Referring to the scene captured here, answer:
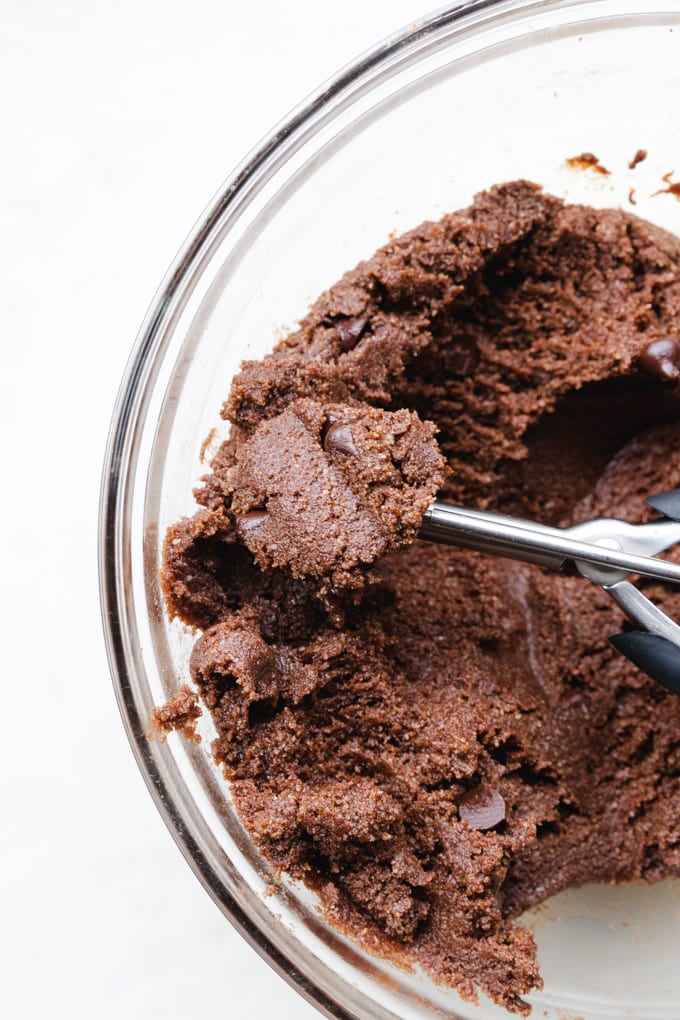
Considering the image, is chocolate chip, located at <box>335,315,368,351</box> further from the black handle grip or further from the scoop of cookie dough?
the black handle grip

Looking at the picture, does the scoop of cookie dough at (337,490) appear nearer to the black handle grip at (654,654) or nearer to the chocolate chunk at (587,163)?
the black handle grip at (654,654)

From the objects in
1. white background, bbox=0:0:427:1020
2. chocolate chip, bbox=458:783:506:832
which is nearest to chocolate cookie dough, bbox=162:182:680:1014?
chocolate chip, bbox=458:783:506:832

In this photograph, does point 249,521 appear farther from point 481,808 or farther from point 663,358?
point 663,358

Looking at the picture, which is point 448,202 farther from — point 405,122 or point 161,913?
point 161,913

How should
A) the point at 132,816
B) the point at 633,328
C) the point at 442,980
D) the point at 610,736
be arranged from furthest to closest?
1. the point at 132,816
2. the point at 610,736
3. the point at 633,328
4. the point at 442,980

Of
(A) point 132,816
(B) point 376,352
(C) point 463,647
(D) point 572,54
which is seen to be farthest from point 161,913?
(D) point 572,54

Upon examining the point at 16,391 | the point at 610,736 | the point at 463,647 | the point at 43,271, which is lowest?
the point at 610,736

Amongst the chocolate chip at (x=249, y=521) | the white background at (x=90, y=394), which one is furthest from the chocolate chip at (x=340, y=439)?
the white background at (x=90, y=394)
